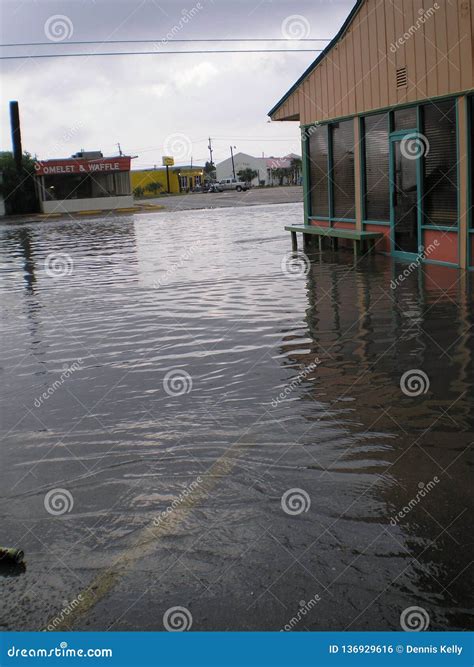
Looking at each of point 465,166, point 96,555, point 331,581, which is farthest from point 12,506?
point 465,166

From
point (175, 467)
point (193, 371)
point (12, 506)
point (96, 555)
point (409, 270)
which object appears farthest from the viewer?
point (409, 270)

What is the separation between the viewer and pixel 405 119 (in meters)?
15.9

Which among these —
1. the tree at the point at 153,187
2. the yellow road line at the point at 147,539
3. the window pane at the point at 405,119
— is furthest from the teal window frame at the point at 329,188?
the tree at the point at 153,187

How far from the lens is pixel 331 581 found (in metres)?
4.03

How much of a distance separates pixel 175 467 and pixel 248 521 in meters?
1.05

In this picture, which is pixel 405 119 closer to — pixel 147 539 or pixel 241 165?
pixel 147 539

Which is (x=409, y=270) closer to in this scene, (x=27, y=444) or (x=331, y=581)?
(x=27, y=444)
